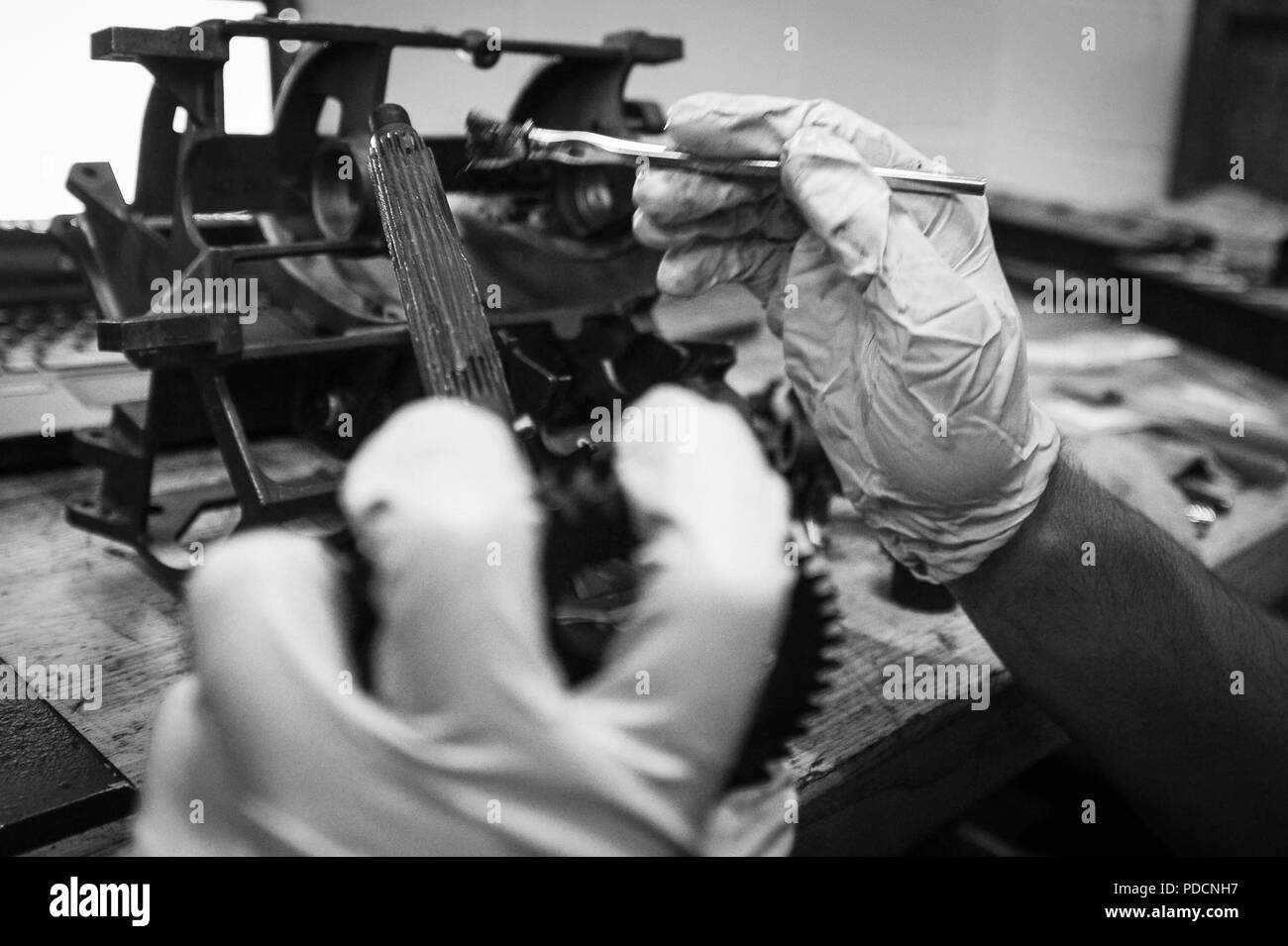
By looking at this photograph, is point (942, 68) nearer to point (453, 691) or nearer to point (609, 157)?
point (609, 157)

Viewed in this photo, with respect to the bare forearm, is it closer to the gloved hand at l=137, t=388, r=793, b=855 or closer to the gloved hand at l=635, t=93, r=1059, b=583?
the gloved hand at l=635, t=93, r=1059, b=583

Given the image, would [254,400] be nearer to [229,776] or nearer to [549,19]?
[229,776]

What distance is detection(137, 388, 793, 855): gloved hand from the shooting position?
0.35m

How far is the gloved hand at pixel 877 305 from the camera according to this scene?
2.00ft

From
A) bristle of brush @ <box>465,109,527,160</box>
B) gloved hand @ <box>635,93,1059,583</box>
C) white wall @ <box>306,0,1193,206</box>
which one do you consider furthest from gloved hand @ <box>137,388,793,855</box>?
white wall @ <box>306,0,1193,206</box>

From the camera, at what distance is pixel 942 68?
7.22 feet

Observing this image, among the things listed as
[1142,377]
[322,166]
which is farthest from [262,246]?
[1142,377]

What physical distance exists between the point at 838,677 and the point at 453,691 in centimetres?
42

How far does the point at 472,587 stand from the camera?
346 mm

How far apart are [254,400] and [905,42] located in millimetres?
1645

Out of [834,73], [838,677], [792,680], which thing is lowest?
[838,677]

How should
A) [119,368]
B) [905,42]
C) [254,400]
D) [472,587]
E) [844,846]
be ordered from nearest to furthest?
[472,587]
[844,846]
[254,400]
[119,368]
[905,42]

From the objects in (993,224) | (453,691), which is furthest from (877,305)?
(993,224)

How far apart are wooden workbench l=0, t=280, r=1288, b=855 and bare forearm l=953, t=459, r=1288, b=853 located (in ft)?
0.20
